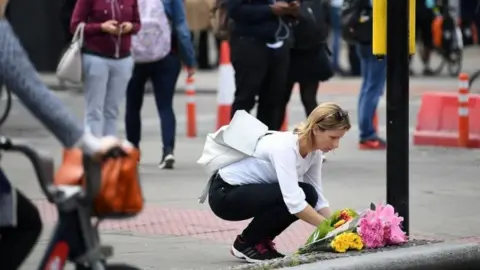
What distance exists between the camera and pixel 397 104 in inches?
273

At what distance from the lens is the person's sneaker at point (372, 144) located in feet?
39.3

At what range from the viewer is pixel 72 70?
9.79 m

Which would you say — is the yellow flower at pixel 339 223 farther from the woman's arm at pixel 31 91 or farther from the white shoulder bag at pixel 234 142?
the woman's arm at pixel 31 91

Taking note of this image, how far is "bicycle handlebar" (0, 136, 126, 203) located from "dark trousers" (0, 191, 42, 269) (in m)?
0.19

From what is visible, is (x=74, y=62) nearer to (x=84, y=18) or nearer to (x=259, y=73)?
(x=84, y=18)

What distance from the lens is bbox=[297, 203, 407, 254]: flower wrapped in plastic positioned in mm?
6562

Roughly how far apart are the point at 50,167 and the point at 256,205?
8.45 ft

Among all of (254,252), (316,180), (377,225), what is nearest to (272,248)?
(254,252)

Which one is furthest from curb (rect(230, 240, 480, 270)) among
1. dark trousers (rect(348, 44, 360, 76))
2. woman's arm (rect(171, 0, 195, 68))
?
dark trousers (rect(348, 44, 360, 76))

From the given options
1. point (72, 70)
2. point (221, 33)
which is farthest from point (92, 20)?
point (221, 33)

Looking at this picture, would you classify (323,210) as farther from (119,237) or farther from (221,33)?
(221,33)

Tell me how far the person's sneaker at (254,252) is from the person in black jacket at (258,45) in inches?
119

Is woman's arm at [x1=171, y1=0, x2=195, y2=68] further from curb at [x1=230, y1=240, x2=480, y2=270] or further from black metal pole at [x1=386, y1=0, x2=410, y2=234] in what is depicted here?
curb at [x1=230, y1=240, x2=480, y2=270]

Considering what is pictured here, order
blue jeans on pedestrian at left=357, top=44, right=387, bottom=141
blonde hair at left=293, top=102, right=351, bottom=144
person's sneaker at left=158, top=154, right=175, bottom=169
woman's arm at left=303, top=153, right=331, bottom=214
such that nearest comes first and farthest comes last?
1. blonde hair at left=293, top=102, right=351, bottom=144
2. woman's arm at left=303, top=153, right=331, bottom=214
3. person's sneaker at left=158, top=154, right=175, bottom=169
4. blue jeans on pedestrian at left=357, top=44, right=387, bottom=141
